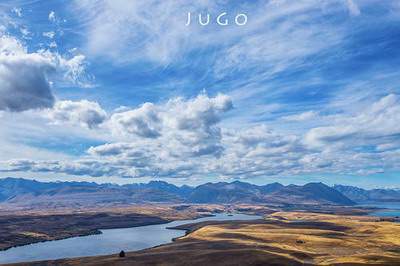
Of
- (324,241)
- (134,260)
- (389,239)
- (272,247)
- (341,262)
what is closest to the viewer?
(341,262)

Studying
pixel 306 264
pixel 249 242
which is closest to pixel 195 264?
pixel 306 264

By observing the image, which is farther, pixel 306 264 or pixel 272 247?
pixel 272 247

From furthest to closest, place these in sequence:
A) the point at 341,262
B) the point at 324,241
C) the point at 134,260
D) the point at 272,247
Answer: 1. the point at 324,241
2. the point at 272,247
3. the point at 134,260
4. the point at 341,262

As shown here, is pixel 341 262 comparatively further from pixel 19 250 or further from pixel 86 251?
pixel 19 250

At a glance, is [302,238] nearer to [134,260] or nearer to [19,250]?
[134,260]

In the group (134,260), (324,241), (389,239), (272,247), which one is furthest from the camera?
(389,239)

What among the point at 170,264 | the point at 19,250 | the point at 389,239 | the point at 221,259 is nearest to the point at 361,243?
the point at 389,239

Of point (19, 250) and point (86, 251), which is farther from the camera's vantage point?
point (19, 250)

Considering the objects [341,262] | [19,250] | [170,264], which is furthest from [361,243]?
[19,250]

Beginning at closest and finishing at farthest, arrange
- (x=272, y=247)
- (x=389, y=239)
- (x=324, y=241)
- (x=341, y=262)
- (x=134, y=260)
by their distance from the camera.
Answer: (x=341, y=262) → (x=134, y=260) → (x=272, y=247) → (x=324, y=241) → (x=389, y=239)
